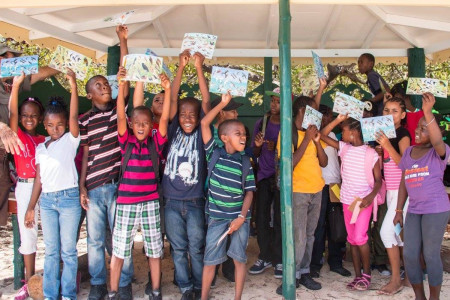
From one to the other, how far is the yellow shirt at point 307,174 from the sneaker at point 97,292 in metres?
1.93

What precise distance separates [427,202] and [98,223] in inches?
108

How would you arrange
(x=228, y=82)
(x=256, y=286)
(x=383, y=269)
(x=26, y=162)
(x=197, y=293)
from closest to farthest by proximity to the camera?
(x=228, y=82) < (x=197, y=293) < (x=26, y=162) < (x=256, y=286) < (x=383, y=269)

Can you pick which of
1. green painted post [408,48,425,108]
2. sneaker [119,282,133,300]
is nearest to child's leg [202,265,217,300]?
sneaker [119,282,133,300]

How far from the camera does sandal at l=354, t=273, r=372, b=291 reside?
440 cm

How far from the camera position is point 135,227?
3.97 meters

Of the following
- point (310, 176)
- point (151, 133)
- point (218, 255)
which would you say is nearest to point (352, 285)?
point (310, 176)

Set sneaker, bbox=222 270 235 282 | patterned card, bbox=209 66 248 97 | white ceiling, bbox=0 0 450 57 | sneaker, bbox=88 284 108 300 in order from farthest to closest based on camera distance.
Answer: white ceiling, bbox=0 0 450 57 < sneaker, bbox=222 270 235 282 < sneaker, bbox=88 284 108 300 < patterned card, bbox=209 66 248 97

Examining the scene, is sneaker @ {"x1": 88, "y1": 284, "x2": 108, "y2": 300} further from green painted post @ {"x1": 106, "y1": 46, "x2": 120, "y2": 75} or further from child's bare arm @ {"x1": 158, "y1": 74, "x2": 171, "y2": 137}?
green painted post @ {"x1": 106, "y1": 46, "x2": 120, "y2": 75}

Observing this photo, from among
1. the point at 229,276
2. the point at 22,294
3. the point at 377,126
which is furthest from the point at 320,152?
the point at 22,294

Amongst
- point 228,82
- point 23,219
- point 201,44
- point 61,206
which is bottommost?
point 23,219

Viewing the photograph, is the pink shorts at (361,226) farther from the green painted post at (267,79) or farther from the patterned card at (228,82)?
the green painted post at (267,79)

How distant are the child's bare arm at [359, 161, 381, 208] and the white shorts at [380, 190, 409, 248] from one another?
144mm

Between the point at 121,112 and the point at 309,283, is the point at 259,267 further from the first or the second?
the point at 121,112

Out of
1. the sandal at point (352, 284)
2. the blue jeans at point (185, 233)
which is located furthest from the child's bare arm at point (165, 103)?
the sandal at point (352, 284)
